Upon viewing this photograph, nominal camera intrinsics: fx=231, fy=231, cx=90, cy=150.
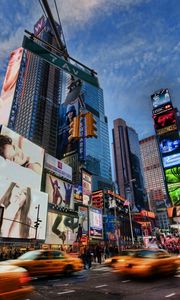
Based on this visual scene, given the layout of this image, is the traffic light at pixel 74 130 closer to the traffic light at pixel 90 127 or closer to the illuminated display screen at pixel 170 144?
the traffic light at pixel 90 127

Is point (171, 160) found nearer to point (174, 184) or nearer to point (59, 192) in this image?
point (174, 184)

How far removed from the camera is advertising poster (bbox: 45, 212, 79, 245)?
190 ft

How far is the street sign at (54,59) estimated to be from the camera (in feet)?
25.3

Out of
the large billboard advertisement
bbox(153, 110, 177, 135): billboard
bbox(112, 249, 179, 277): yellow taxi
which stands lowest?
bbox(112, 249, 179, 277): yellow taxi

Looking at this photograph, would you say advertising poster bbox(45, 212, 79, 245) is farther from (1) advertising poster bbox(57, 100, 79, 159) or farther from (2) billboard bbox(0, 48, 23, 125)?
(1) advertising poster bbox(57, 100, 79, 159)

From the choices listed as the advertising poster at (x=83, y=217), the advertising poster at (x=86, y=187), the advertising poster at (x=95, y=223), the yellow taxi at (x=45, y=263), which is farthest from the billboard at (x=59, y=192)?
the yellow taxi at (x=45, y=263)

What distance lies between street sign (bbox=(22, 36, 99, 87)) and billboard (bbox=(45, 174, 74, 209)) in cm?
5764

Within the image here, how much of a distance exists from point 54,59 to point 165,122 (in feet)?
204

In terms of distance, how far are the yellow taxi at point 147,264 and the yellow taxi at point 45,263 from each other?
3.16 m

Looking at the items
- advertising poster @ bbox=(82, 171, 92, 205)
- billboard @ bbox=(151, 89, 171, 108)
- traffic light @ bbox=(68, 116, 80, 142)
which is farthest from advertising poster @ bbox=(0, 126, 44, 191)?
traffic light @ bbox=(68, 116, 80, 142)

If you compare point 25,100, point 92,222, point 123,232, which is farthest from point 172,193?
point 25,100

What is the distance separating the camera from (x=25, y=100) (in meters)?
148

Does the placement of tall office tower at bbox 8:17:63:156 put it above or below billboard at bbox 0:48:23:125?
above

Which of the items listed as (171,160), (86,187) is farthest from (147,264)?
(86,187)
